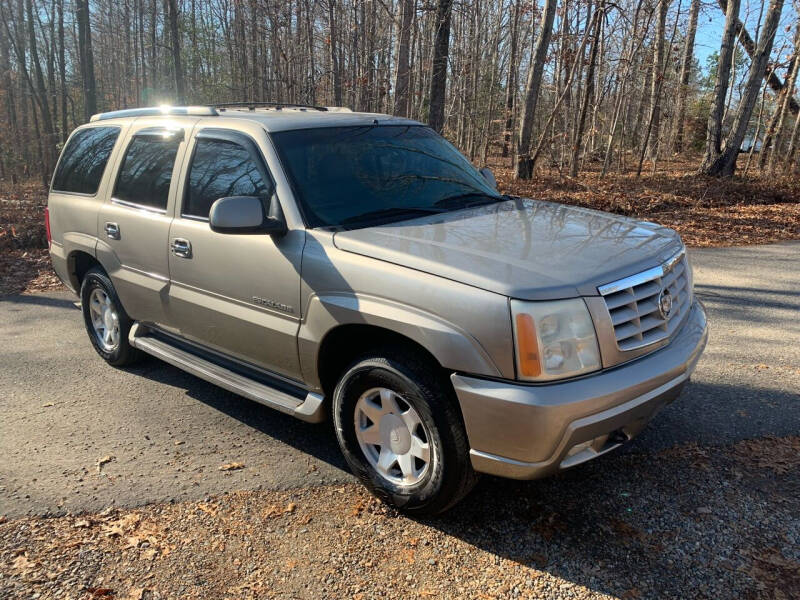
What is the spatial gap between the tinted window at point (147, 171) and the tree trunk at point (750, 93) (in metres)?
15.6

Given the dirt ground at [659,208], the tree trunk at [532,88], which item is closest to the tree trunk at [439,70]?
the dirt ground at [659,208]

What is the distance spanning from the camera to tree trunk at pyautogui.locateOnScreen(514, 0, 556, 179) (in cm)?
1491

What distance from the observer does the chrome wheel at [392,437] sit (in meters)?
3.02

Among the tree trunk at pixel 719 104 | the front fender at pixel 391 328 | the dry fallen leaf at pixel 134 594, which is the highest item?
the tree trunk at pixel 719 104

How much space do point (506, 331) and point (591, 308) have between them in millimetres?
410

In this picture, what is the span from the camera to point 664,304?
9.94ft

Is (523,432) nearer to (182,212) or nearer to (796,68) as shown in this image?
(182,212)

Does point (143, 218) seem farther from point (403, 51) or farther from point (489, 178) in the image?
point (403, 51)

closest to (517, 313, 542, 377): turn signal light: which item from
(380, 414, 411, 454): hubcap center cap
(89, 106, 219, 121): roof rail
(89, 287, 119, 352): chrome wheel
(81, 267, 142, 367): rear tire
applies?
(380, 414, 411, 454): hubcap center cap

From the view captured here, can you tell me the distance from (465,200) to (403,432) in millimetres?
1704

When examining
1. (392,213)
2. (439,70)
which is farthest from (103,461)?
(439,70)

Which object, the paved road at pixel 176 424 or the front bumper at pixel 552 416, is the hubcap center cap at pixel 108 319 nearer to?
the paved road at pixel 176 424

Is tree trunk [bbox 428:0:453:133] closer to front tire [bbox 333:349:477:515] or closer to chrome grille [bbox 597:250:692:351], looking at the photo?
chrome grille [bbox 597:250:692:351]

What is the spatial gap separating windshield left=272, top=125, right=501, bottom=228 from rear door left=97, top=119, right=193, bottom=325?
1025mm
